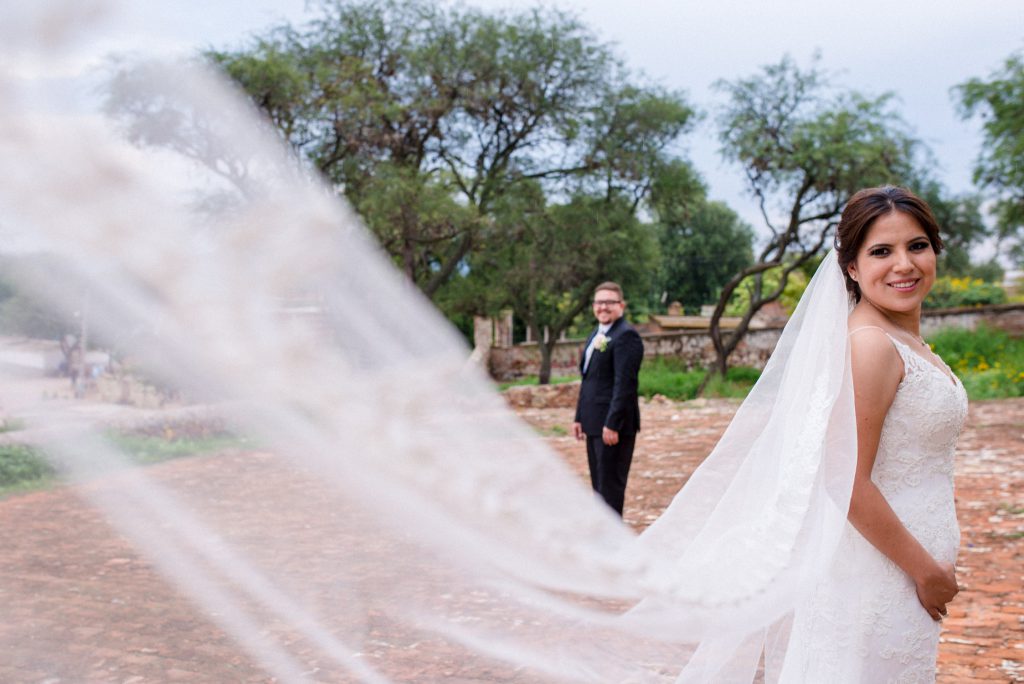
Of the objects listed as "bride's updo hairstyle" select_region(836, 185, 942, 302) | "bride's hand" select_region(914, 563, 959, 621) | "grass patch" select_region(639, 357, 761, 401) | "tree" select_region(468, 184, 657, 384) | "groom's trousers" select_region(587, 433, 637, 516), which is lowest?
"grass patch" select_region(639, 357, 761, 401)

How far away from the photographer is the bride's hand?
1.81m

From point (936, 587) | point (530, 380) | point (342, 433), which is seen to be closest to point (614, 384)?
point (936, 587)

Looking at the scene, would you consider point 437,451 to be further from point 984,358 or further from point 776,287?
point 776,287

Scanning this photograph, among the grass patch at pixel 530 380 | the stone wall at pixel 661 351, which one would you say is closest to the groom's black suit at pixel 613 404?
the grass patch at pixel 530 380

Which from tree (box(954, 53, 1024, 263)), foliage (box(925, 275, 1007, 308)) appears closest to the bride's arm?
tree (box(954, 53, 1024, 263))

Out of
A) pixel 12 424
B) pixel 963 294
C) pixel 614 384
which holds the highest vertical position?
pixel 963 294

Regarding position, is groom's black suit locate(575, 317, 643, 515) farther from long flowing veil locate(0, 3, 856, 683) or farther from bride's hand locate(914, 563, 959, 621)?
bride's hand locate(914, 563, 959, 621)

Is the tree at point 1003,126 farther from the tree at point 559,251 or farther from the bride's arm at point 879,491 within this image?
the bride's arm at point 879,491

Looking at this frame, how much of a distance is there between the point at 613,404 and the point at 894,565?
11.4ft

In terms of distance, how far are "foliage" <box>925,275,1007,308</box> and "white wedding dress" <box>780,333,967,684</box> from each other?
93.6 feet

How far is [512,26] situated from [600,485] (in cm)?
1427

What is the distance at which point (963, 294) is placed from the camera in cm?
2791

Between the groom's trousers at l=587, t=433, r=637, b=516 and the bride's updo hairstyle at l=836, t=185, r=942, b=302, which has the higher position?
the bride's updo hairstyle at l=836, t=185, r=942, b=302

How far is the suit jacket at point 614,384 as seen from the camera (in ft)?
17.5
